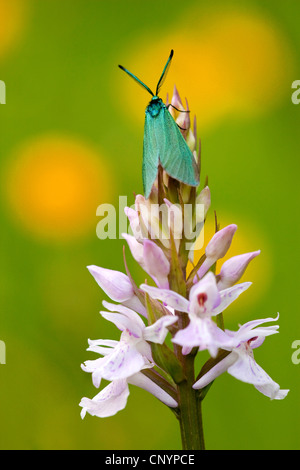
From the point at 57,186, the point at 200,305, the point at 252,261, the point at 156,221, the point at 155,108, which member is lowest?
the point at 200,305

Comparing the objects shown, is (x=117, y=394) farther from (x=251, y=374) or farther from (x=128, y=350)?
(x=251, y=374)

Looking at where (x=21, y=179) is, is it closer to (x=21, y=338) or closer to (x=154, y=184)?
(x=21, y=338)

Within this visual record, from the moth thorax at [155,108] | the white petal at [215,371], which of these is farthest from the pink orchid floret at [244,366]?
the moth thorax at [155,108]

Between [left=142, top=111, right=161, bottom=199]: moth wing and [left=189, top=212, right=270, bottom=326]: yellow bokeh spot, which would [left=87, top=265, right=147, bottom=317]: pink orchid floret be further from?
[left=189, top=212, right=270, bottom=326]: yellow bokeh spot

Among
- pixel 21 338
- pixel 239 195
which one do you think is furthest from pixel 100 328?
pixel 239 195

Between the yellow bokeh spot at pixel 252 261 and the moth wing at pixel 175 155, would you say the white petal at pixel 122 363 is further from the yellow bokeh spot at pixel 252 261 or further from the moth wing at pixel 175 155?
the yellow bokeh spot at pixel 252 261

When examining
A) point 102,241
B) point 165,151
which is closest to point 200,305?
point 165,151

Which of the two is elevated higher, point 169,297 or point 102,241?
point 102,241
